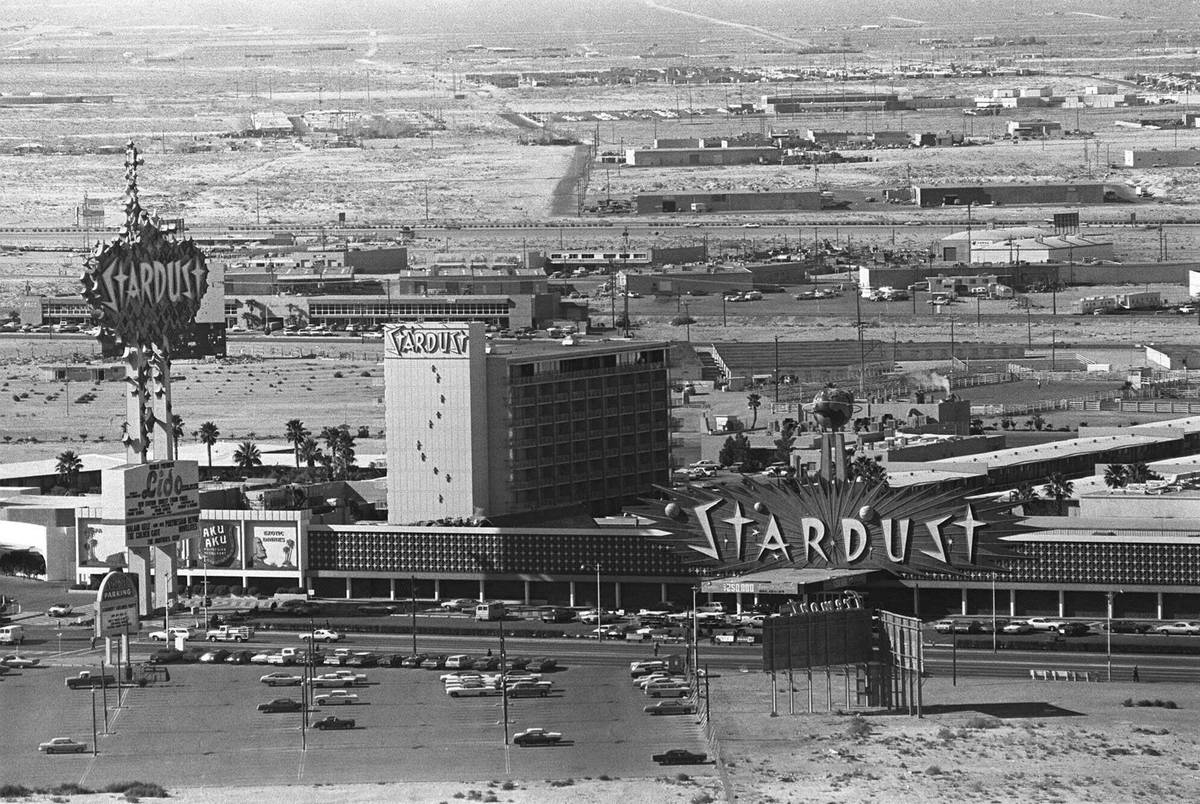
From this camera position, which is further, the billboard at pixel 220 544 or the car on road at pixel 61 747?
the billboard at pixel 220 544

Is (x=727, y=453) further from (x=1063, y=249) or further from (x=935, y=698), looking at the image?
(x=1063, y=249)

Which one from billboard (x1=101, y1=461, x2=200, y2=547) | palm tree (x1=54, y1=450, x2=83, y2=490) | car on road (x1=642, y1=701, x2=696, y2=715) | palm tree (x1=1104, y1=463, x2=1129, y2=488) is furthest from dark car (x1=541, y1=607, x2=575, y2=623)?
palm tree (x1=54, y1=450, x2=83, y2=490)

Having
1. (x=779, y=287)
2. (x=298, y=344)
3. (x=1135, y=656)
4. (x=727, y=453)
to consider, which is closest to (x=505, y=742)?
(x=1135, y=656)

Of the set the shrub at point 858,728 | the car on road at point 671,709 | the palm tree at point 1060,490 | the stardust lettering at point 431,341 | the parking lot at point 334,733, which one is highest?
the stardust lettering at point 431,341

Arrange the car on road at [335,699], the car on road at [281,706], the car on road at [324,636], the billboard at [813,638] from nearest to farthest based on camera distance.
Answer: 1. the billboard at [813,638]
2. the car on road at [281,706]
3. the car on road at [335,699]
4. the car on road at [324,636]

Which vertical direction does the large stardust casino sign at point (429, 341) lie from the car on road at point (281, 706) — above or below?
above

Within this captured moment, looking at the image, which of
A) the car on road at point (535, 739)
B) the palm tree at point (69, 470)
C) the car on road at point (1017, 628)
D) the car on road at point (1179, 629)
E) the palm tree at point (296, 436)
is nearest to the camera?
the car on road at point (535, 739)

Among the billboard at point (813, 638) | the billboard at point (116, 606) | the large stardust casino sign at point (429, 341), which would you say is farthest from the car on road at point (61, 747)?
the large stardust casino sign at point (429, 341)

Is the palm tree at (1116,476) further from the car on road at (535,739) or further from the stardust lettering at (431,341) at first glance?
the car on road at (535,739)
